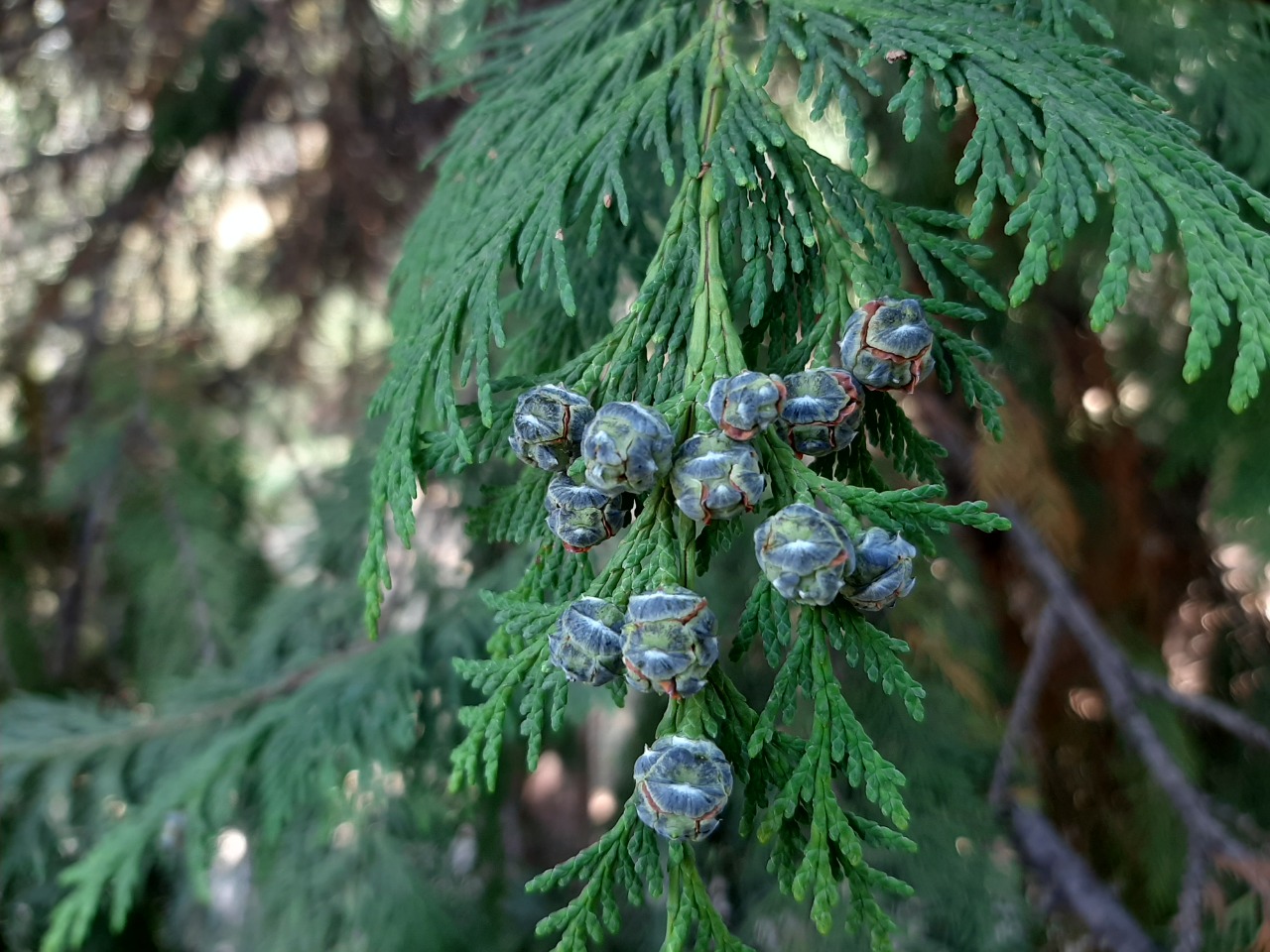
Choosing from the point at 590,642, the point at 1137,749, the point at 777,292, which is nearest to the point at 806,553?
the point at 590,642

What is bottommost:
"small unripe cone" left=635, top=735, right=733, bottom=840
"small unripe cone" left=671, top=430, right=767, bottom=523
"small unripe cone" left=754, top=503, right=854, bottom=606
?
"small unripe cone" left=635, top=735, right=733, bottom=840

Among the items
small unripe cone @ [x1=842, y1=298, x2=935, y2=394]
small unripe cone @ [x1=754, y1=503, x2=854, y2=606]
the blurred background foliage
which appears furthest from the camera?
the blurred background foliage

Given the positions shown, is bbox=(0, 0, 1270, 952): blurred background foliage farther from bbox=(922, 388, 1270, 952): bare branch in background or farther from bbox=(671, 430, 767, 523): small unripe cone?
bbox=(671, 430, 767, 523): small unripe cone

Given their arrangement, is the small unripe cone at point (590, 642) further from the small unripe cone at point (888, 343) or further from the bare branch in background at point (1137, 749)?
Answer: the bare branch in background at point (1137, 749)

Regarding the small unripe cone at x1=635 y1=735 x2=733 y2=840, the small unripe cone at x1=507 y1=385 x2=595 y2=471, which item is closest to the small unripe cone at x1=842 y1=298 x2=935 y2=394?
the small unripe cone at x1=507 y1=385 x2=595 y2=471

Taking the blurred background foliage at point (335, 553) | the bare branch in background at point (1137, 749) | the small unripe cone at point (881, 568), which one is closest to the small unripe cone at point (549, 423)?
the small unripe cone at point (881, 568)

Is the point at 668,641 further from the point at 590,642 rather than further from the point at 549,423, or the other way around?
the point at 549,423

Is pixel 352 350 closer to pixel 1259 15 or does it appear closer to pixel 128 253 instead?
pixel 128 253
